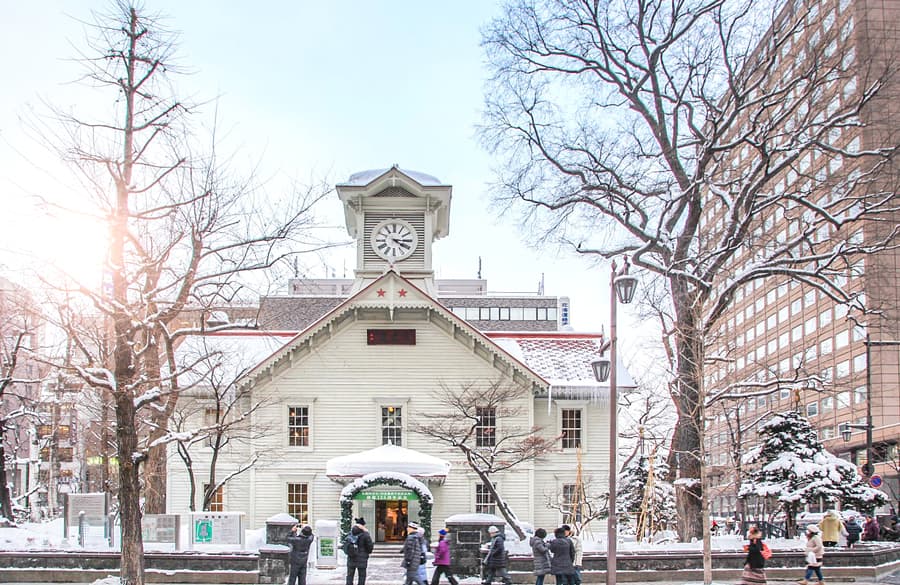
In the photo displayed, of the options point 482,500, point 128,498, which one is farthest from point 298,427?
point 128,498

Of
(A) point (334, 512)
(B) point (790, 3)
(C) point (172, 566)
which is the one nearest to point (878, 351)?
(B) point (790, 3)

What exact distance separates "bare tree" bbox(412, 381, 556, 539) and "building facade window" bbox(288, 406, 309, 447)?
167 inches

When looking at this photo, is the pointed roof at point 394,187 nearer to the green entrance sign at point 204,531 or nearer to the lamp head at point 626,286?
the green entrance sign at point 204,531

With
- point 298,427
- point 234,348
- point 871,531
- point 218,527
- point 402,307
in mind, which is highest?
point 402,307

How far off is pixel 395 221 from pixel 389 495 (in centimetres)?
1310

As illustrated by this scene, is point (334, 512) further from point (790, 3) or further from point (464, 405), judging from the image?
point (790, 3)

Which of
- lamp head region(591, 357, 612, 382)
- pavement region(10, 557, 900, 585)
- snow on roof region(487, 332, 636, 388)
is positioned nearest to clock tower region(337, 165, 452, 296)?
snow on roof region(487, 332, 636, 388)

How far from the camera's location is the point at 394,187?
134 feet

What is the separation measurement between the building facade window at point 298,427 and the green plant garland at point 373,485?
4.61 m

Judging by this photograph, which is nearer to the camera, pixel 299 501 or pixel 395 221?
pixel 299 501

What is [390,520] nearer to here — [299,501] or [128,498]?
[299,501]

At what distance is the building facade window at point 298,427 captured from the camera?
3622 cm

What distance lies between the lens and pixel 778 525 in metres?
46.4

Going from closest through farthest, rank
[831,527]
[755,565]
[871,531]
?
[755,565]
[831,527]
[871,531]
